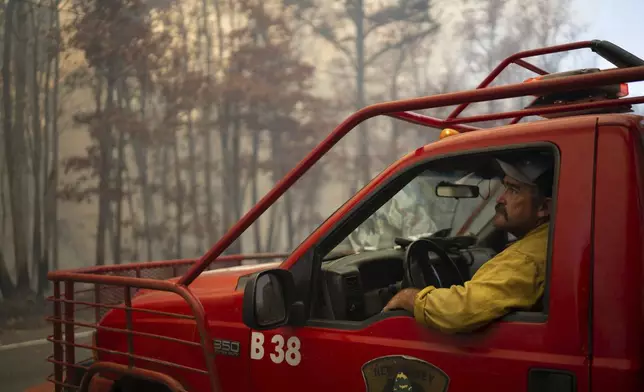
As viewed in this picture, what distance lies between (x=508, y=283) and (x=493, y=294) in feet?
0.17

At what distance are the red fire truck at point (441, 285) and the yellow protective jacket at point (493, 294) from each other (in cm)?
5

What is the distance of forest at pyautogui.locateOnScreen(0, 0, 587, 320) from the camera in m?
10.2

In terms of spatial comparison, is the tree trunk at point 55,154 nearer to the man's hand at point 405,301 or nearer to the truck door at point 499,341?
the truck door at point 499,341

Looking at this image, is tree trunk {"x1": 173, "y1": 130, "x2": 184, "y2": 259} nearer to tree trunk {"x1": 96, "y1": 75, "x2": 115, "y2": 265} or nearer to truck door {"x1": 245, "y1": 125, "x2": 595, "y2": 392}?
tree trunk {"x1": 96, "y1": 75, "x2": 115, "y2": 265}

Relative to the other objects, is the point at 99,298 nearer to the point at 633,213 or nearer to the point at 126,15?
the point at 633,213

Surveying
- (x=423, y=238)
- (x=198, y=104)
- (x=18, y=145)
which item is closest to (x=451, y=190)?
(x=423, y=238)

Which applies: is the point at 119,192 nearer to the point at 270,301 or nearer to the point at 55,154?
the point at 55,154

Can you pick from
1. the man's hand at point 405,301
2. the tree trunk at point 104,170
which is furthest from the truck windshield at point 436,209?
the tree trunk at point 104,170

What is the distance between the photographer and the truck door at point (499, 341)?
4.72 ft

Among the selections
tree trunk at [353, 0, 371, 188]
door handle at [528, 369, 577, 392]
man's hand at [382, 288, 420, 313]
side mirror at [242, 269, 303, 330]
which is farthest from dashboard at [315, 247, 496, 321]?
tree trunk at [353, 0, 371, 188]

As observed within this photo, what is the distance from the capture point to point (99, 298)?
3.18 m

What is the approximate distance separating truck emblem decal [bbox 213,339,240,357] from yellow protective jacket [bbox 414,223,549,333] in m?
0.74

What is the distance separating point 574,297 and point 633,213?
0.25 meters

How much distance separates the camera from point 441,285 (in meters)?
2.12
